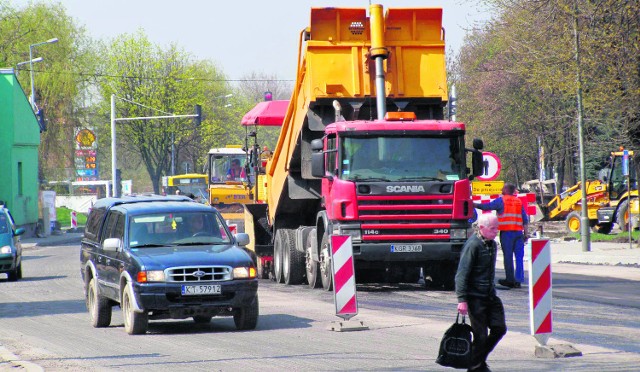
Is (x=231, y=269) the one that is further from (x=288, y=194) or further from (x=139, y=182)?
(x=139, y=182)

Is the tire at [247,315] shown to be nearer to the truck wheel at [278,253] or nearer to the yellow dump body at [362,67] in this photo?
the yellow dump body at [362,67]

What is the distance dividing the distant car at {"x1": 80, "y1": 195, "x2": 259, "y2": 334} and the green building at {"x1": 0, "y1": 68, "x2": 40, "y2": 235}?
4470 centimetres

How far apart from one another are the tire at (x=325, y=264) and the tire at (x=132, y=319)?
248 inches

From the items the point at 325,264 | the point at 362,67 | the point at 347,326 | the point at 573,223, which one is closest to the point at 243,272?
the point at 347,326

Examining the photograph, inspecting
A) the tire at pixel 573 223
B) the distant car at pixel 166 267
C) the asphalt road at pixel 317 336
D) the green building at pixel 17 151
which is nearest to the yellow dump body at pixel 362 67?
the asphalt road at pixel 317 336

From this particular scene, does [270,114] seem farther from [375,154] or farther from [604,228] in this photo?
[604,228]

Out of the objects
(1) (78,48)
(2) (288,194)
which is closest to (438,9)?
(2) (288,194)

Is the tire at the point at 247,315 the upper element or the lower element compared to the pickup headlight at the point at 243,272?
lower

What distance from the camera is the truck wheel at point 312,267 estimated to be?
21747mm

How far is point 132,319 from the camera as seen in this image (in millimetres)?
14258

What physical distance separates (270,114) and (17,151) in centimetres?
3709

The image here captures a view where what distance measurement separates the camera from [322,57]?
20859mm

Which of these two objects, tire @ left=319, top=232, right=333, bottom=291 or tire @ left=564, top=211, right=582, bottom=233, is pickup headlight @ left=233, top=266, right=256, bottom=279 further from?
tire @ left=564, top=211, right=582, bottom=233

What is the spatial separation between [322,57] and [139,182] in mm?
A: 113919
